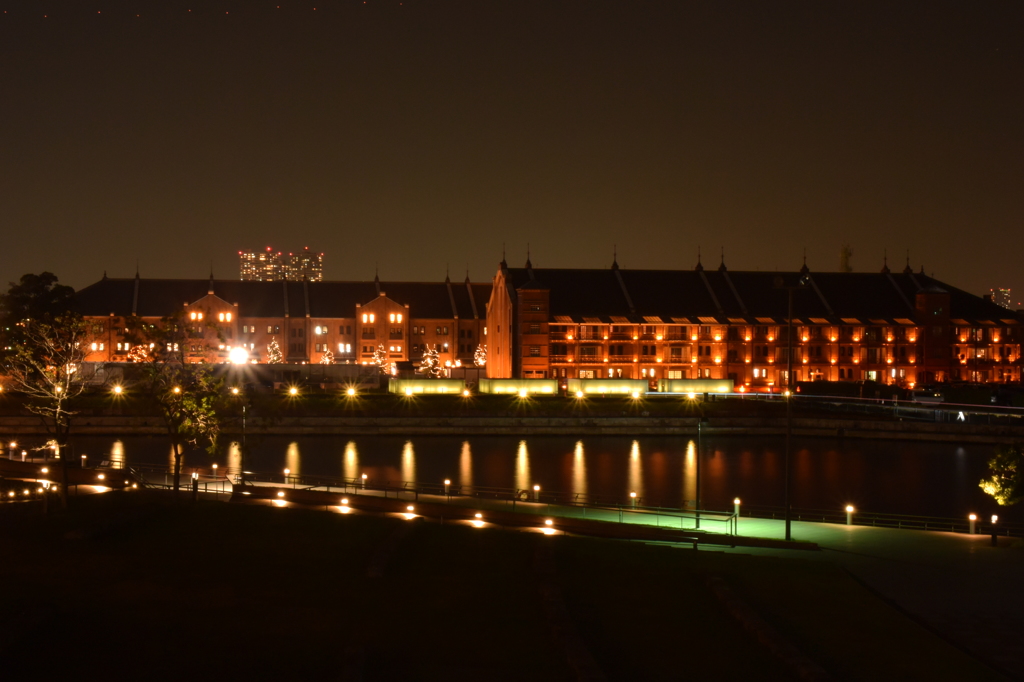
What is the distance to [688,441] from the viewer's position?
2766 inches

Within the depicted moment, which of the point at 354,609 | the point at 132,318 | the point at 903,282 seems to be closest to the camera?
the point at 354,609

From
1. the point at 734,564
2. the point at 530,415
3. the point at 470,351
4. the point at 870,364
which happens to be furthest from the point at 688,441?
the point at 734,564

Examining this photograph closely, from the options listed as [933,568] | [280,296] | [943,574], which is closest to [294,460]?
[933,568]

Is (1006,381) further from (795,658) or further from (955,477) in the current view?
(795,658)

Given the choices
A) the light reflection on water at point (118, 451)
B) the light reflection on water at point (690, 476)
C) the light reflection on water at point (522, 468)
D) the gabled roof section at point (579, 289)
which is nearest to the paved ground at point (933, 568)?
the light reflection on water at point (690, 476)

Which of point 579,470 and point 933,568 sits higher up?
point 933,568

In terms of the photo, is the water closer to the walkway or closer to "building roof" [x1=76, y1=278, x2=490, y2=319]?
the walkway

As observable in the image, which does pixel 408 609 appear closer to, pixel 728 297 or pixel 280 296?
pixel 728 297

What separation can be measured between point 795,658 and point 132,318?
1077 inches

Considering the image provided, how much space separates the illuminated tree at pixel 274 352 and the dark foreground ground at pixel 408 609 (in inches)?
2889

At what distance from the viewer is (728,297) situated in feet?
311

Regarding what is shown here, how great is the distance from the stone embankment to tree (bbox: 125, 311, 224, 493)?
1269 inches

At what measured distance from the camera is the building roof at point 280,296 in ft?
324

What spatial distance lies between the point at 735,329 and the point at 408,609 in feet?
249
